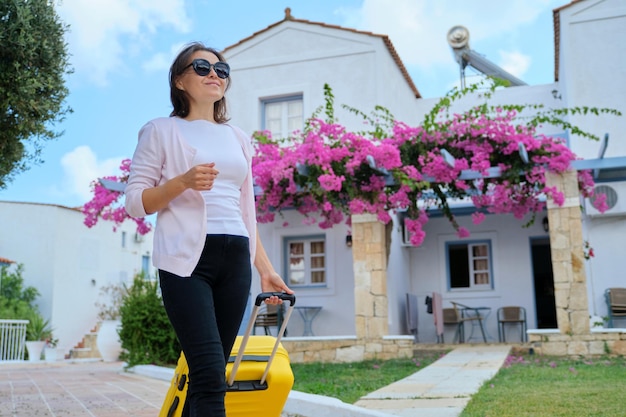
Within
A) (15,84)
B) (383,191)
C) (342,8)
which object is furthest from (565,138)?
(15,84)

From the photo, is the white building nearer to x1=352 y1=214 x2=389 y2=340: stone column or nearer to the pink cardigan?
x1=352 y1=214 x2=389 y2=340: stone column

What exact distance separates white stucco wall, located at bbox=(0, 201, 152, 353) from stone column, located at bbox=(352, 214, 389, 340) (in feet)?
48.5

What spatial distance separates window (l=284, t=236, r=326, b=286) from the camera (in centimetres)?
1262

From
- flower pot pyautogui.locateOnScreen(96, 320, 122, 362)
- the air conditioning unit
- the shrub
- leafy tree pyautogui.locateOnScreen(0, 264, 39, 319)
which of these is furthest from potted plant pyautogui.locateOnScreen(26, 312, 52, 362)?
the air conditioning unit

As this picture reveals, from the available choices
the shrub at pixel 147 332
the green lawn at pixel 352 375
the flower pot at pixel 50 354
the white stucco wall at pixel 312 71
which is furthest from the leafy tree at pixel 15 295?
the green lawn at pixel 352 375

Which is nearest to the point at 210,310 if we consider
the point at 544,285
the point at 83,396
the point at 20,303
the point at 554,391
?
the point at 554,391

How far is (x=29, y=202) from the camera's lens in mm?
22719

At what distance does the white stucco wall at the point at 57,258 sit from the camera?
2223 centimetres

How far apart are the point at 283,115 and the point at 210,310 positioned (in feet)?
37.0

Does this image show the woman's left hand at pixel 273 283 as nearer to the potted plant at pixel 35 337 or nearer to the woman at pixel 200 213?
the woman at pixel 200 213

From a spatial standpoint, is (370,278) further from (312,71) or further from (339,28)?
(339,28)

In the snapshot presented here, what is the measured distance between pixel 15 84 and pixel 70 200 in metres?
21.3

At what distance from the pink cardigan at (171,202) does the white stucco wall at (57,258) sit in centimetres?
2144

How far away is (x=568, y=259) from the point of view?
9.27m
